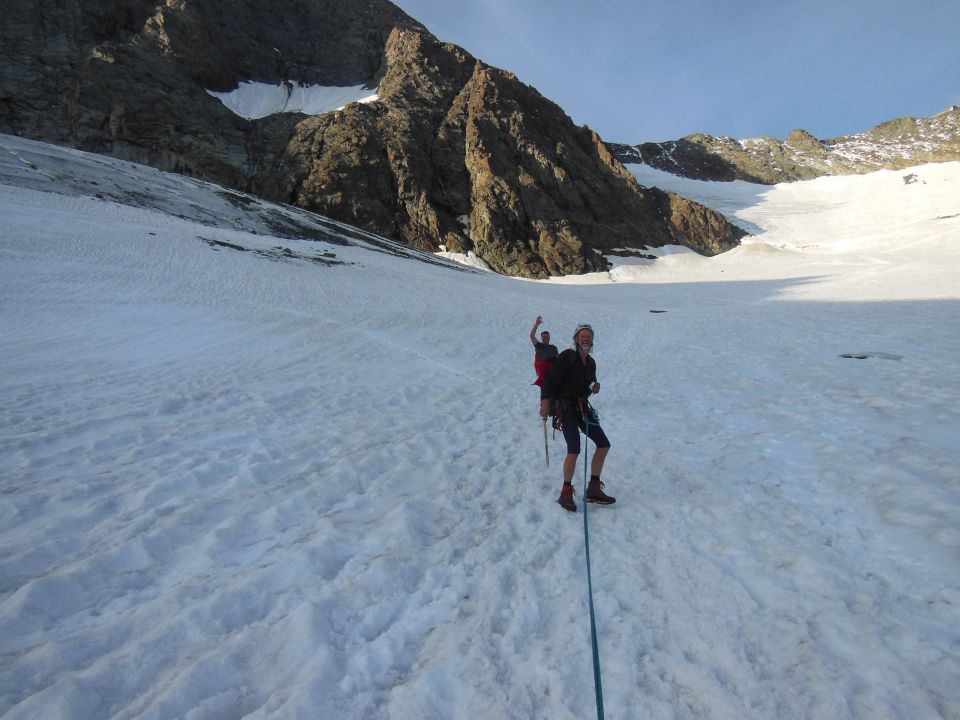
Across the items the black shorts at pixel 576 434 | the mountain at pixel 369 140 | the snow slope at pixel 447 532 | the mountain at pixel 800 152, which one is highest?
the mountain at pixel 800 152

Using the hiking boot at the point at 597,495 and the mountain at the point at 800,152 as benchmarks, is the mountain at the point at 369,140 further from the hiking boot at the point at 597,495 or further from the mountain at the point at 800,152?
the hiking boot at the point at 597,495

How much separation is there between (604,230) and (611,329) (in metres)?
53.5

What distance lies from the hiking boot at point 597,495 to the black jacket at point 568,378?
1047 millimetres

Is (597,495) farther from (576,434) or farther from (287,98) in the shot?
(287,98)

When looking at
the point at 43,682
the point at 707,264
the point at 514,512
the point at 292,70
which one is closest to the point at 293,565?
the point at 43,682

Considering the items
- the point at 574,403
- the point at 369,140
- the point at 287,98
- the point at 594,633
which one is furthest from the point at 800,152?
the point at 594,633

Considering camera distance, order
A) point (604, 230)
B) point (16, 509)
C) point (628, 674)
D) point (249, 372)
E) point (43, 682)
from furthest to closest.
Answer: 1. point (604, 230)
2. point (249, 372)
3. point (16, 509)
4. point (628, 674)
5. point (43, 682)

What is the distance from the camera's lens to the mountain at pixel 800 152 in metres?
121

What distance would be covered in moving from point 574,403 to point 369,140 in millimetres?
72484

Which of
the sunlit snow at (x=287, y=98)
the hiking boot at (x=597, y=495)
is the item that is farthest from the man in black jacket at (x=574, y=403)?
the sunlit snow at (x=287, y=98)

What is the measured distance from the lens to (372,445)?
22.8ft

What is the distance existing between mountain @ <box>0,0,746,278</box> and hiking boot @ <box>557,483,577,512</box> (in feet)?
192

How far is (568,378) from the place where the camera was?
5.19 m

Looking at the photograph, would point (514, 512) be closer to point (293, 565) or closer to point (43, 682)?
point (293, 565)
